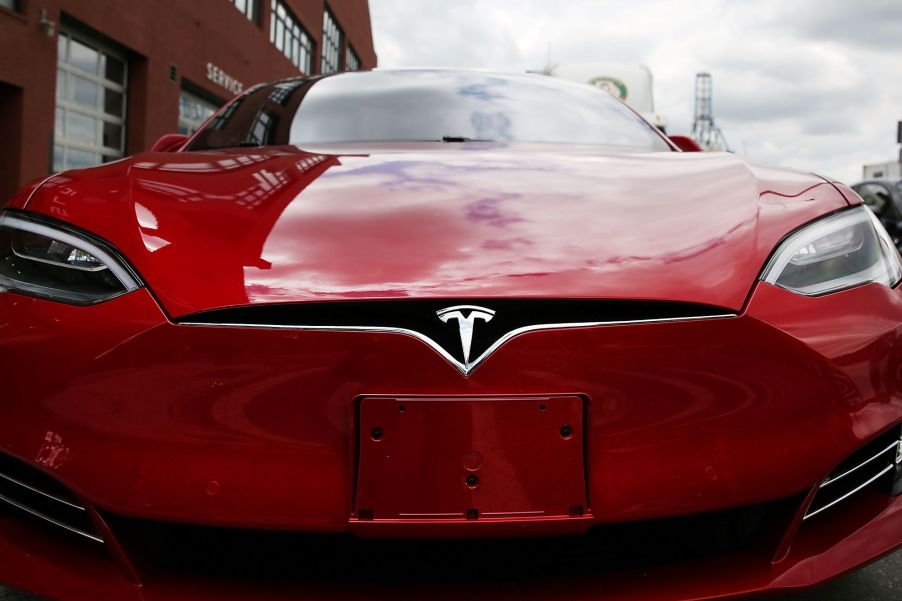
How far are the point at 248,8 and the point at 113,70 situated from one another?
6.99m

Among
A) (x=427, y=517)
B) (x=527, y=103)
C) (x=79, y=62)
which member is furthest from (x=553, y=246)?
(x=79, y=62)

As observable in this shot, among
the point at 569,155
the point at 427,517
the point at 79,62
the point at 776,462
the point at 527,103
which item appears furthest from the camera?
the point at 79,62

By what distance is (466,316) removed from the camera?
118cm

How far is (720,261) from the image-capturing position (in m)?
1.34

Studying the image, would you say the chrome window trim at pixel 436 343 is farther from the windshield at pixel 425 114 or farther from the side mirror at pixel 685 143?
the side mirror at pixel 685 143

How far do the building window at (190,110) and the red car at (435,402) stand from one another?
18.0 meters

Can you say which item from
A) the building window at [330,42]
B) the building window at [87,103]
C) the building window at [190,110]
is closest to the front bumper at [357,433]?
the building window at [87,103]

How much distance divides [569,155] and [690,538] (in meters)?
0.98

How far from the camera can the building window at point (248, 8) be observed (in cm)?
2072

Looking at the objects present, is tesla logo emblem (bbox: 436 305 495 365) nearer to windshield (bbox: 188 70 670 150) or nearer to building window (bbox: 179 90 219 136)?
windshield (bbox: 188 70 670 150)

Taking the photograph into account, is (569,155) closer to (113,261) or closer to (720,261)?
(720,261)

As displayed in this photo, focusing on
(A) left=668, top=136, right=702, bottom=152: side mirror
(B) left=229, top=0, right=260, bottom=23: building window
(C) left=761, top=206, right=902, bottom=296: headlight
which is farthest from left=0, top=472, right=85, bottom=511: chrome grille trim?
(B) left=229, top=0, right=260, bottom=23: building window

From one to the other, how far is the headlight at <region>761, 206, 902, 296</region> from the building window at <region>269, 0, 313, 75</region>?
23908 mm

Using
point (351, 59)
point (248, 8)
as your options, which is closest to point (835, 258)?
point (248, 8)
